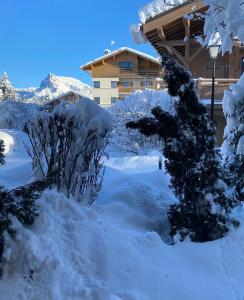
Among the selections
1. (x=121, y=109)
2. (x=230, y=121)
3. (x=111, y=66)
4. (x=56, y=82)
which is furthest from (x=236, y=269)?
(x=56, y=82)

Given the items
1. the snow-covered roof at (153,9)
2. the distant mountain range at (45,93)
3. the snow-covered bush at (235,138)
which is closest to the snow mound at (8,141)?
the distant mountain range at (45,93)

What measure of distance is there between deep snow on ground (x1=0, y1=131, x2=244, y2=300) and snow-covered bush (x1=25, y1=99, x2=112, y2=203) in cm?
46

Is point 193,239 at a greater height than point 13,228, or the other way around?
point 13,228

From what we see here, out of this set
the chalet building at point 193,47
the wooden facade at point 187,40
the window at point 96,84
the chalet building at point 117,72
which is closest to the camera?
the chalet building at point 193,47

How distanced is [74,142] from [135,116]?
13129mm

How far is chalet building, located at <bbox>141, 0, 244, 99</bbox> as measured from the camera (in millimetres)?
18394

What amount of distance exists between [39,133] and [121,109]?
14.5m

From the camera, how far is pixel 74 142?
210 inches

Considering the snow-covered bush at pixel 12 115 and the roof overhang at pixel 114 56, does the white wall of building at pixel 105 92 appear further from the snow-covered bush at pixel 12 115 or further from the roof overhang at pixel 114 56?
the snow-covered bush at pixel 12 115

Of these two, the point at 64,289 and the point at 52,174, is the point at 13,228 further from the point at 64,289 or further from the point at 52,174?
the point at 52,174

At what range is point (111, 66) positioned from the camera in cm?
4512

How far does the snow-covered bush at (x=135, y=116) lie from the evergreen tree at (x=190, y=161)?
384 inches

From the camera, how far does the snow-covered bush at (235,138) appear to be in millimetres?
6031

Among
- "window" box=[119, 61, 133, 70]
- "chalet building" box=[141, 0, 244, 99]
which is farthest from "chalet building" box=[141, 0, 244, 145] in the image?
"window" box=[119, 61, 133, 70]
